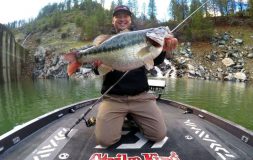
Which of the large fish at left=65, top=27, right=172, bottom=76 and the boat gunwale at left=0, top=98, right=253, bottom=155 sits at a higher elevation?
the large fish at left=65, top=27, right=172, bottom=76

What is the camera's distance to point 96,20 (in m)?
83.0

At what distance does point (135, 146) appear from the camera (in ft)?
18.6

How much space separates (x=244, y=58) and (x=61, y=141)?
53.4m

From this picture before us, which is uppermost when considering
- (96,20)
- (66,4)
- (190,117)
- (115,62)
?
(66,4)

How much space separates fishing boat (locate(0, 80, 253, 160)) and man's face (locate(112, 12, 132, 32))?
2.29 m

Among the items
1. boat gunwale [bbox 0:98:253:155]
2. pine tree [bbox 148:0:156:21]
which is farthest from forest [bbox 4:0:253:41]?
boat gunwale [bbox 0:98:253:155]

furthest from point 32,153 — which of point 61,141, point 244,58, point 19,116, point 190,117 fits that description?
point 244,58

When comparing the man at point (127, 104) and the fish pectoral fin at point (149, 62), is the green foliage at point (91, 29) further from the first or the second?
the fish pectoral fin at point (149, 62)

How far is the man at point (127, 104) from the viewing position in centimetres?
604

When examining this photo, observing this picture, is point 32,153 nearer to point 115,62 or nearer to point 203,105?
point 115,62

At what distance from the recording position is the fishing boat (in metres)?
5.19

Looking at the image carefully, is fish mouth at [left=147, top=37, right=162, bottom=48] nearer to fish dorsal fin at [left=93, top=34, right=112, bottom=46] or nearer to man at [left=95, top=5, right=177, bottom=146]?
fish dorsal fin at [left=93, top=34, right=112, bottom=46]

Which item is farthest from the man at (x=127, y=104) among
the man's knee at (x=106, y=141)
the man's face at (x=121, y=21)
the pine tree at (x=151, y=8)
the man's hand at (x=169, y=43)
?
the pine tree at (x=151, y=8)

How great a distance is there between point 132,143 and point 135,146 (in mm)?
160
